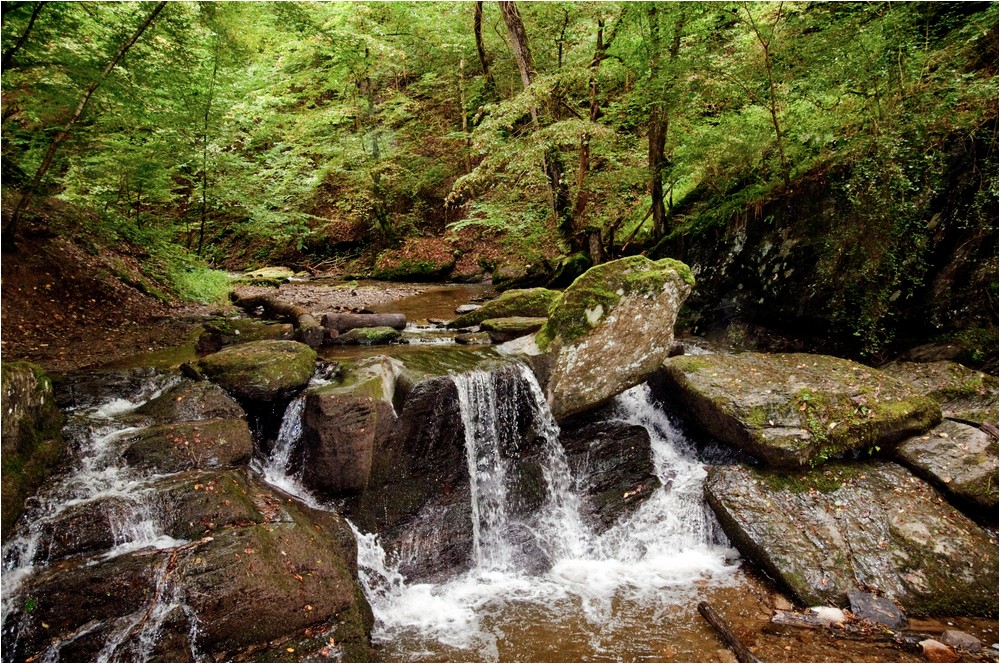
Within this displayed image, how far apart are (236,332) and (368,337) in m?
2.07

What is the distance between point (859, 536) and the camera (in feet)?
16.1

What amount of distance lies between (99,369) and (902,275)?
392 inches

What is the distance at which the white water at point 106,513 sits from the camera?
131 inches

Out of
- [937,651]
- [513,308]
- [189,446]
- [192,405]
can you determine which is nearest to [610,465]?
[937,651]

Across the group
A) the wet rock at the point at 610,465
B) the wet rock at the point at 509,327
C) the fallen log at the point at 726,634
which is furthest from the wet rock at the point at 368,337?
the fallen log at the point at 726,634

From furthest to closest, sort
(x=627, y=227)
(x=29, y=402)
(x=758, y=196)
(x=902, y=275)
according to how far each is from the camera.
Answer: (x=627, y=227)
(x=758, y=196)
(x=902, y=275)
(x=29, y=402)

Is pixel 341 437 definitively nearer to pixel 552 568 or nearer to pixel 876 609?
pixel 552 568

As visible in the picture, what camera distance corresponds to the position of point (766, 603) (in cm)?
445

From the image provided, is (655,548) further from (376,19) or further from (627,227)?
(376,19)

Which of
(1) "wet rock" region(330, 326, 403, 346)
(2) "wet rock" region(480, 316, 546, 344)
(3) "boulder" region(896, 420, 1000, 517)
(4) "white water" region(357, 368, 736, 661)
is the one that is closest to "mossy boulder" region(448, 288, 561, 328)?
(2) "wet rock" region(480, 316, 546, 344)

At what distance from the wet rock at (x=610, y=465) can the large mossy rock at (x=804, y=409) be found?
901 millimetres

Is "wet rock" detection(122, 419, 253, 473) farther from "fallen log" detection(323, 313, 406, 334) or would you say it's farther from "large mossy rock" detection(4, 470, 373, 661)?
"fallen log" detection(323, 313, 406, 334)

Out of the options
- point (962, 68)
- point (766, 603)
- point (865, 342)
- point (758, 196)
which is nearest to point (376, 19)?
point (758, 196)

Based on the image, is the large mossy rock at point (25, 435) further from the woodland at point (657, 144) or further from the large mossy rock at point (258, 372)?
the woodland at point (657, 144)
